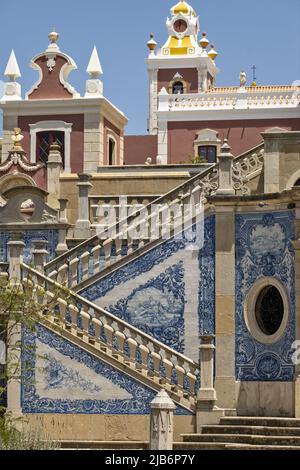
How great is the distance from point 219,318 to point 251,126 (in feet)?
67.2

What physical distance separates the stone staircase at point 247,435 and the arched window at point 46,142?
58.1 feet

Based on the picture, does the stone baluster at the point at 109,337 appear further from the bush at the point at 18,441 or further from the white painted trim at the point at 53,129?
the white painted trim at the point at 53,129

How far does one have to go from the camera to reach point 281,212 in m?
30.2

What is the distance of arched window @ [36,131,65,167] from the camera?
4559cm

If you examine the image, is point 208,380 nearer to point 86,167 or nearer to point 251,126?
point 86,167

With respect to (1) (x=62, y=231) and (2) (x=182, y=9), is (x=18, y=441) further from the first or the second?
(2) (x=182, y=9)

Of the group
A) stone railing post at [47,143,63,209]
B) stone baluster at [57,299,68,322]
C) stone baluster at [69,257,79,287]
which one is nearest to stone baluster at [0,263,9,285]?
stone baluster at [57,299,68,322]

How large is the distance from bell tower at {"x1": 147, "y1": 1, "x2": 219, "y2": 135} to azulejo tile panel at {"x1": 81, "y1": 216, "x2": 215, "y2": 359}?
30.6 meters

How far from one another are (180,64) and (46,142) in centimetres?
1843

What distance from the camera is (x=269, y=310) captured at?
99.6 feet

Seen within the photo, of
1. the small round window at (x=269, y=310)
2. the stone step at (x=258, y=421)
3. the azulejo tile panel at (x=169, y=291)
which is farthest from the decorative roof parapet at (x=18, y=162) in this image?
the stone step at (x=258, y=421)

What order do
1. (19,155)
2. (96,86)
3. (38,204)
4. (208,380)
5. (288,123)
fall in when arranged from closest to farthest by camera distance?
(208,380)
(38,204)
(19,155)
(96,86)
(288,123)

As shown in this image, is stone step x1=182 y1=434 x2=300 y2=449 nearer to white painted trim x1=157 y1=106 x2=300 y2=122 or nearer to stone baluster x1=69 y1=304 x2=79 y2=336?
stone baluster x1=69 y1=304 x2=79 y2=336

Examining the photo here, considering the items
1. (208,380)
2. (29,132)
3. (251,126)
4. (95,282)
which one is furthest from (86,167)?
(208,380)
